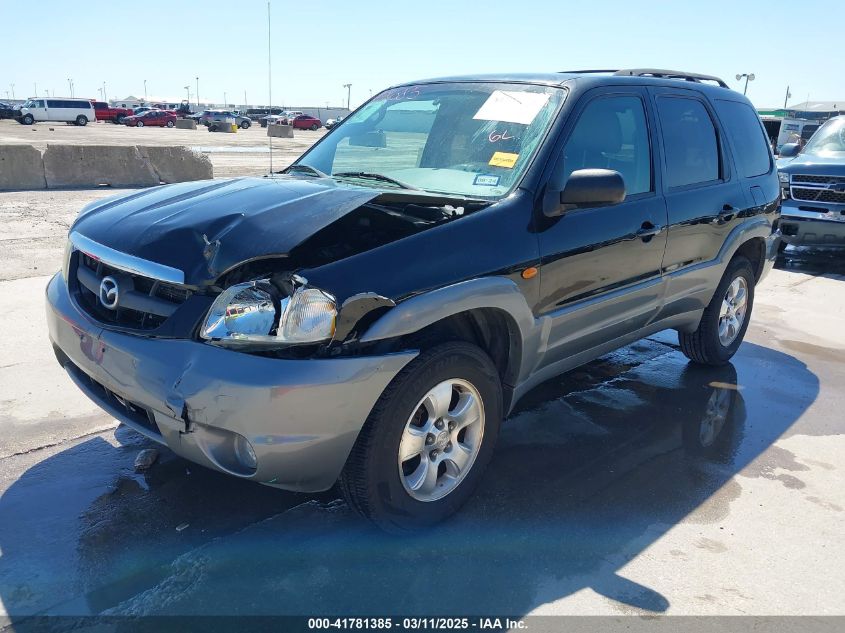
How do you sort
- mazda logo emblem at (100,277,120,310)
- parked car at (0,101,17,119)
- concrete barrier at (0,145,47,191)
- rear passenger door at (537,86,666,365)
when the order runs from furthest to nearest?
parked car at (0,101,17,119), concrete barrier at (0,145,47,191), rear passenger door at (537,86,666,365), mazda logo emblem at (100,277,120,310)

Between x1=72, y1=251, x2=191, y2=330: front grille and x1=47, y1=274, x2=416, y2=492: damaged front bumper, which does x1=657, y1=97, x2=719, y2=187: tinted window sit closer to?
x1=47, y1=274, x2=416, y2=492: damaged front bumper

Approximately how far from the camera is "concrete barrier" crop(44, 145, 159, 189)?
1292cm

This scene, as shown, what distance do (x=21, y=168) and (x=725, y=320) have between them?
1209cm

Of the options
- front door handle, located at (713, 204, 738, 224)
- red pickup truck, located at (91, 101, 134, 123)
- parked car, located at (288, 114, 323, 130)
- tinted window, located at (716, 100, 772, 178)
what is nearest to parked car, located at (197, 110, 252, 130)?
parked car, located at (288, 114, 323, 130)

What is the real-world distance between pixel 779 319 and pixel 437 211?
530 centimetres

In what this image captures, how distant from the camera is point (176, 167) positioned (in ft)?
46.1

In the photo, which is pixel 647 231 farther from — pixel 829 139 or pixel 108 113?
pixel 108 113

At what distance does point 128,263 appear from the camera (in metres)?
2.82

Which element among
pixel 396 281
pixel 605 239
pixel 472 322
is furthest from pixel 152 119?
pixel 396 281

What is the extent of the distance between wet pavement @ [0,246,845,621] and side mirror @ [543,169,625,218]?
1.39m

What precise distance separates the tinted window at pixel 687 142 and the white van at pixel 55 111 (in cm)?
5459

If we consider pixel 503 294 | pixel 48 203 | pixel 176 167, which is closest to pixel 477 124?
pixel 503 294

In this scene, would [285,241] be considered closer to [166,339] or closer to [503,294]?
[166,339]

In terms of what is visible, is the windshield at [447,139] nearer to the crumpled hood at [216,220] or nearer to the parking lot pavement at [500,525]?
the crumpled hood at [216,220]
